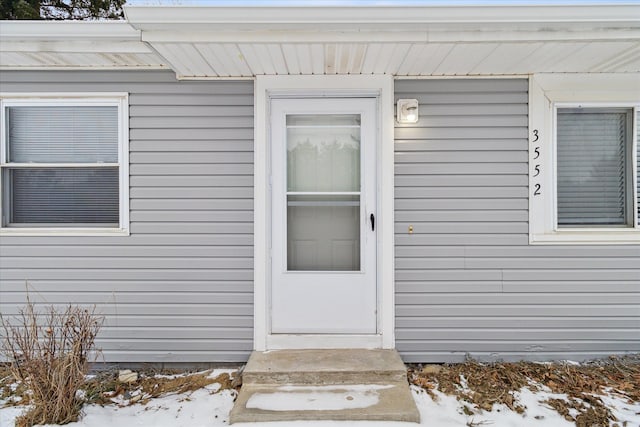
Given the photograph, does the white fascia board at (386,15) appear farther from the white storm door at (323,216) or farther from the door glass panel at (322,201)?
the door glass panel at (322,201)

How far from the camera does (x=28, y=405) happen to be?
2.52 meters

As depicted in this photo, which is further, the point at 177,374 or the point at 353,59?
the point at 177,374

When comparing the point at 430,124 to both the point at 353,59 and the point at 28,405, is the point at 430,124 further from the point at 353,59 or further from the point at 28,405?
the point at 28,405

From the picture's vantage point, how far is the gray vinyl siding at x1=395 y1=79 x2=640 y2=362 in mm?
3014

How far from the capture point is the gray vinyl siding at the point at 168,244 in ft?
9.91

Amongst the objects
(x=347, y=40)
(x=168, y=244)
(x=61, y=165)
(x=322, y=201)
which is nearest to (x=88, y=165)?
(x=61, y=165)

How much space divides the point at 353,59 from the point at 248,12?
770mm

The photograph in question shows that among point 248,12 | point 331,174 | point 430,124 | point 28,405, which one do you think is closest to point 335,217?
point 331,174

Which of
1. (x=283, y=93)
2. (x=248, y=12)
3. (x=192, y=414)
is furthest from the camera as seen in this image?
(x=283, y=93)

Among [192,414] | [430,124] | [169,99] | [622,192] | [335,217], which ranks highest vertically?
[169,99]

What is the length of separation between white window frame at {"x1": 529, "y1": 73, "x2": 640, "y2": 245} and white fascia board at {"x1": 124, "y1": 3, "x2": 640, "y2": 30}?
0.73 m

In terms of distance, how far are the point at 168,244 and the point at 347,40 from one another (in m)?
2.01

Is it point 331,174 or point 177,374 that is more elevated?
point 331,174

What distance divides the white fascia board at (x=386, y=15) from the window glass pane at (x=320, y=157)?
89cm
